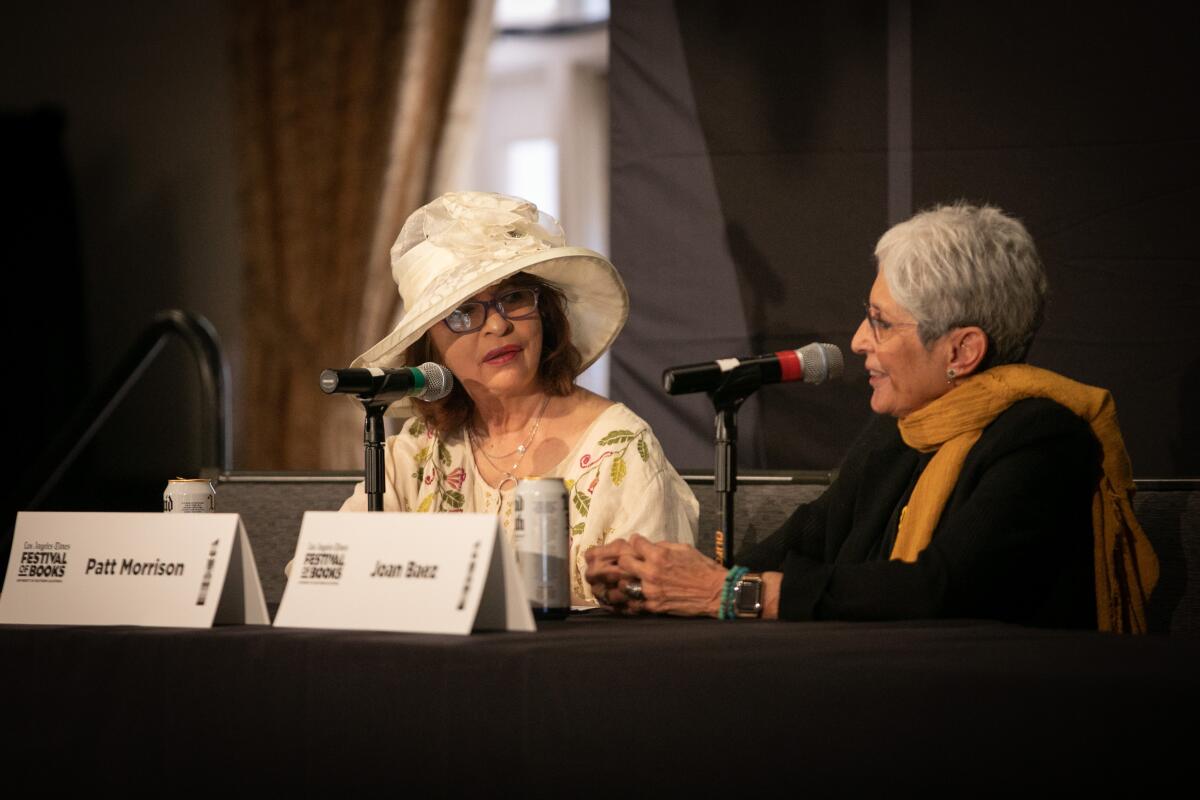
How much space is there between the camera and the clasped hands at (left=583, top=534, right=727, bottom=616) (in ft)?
5.56

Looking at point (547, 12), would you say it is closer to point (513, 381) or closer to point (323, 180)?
point (323, 180)

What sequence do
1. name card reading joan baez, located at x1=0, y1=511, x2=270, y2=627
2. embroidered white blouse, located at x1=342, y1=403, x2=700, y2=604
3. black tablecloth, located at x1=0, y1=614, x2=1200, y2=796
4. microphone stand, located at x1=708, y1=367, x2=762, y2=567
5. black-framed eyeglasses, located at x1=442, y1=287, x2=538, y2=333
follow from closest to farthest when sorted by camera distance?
black tablecloth, located at x1=0, y1=614, x2=1200, y2=796 → name card reading joan baez, located at x1=0, y1=511, x2=270, y2=627 → microphone stand, located at x1=708, y1=367, x2=762, y2=567 → embroidered white blouse, located at x1=342, y1=403, x2=700, y2=604 → black-framed eyeglasses, located at x1=442, y1=287, x2=538, y2=333

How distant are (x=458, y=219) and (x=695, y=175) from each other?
30.6 inches

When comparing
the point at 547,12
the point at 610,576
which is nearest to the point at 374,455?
the point at 610,576

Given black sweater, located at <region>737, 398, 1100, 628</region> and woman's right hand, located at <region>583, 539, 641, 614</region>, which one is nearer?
black sweater, located at <region>737, 398, 1100, 628</region>

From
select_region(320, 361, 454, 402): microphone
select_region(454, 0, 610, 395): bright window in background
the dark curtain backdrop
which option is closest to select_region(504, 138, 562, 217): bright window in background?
select_region(454, 0, 610, 395): bright window in background

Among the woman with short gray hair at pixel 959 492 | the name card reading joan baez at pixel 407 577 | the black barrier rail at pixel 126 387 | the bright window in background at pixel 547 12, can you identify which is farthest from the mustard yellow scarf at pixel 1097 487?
the bright window in background at pixel 547 12

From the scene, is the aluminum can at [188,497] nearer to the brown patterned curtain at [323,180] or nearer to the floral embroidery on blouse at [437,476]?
the floral embroidery on blouse at [437,476]

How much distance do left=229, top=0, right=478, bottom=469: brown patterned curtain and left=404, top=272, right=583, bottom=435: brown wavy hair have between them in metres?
2.52

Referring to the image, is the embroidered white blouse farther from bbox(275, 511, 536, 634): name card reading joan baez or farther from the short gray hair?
bbox(275, 511, 536, 634): name card reading joan baez

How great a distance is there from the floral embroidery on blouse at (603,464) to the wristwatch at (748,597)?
61 centimetres

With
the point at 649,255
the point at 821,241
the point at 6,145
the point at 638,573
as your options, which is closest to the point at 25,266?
the point at 6,145

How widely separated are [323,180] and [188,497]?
350cm

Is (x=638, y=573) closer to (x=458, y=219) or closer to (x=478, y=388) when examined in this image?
(x=478, y=388)
